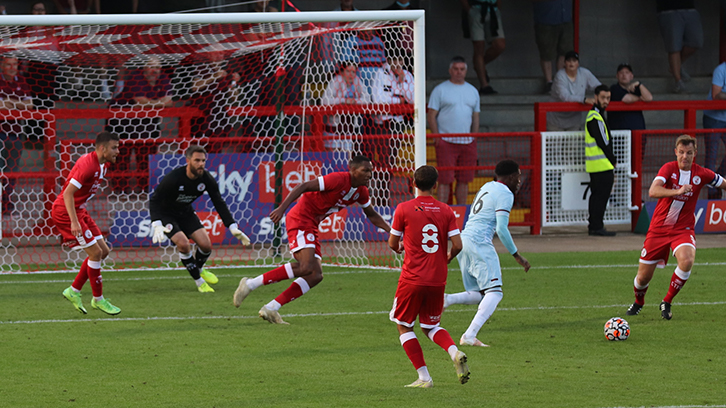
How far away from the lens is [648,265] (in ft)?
28.3

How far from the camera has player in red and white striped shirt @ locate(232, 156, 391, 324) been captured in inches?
329

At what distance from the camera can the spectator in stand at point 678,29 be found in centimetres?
2005

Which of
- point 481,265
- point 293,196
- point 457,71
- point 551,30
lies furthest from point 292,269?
point 551,30

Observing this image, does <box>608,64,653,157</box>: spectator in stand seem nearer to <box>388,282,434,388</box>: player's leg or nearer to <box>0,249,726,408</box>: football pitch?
<box>0,249,726,408</box>: football pitch

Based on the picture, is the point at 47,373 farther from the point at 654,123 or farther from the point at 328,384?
the point at 654,123

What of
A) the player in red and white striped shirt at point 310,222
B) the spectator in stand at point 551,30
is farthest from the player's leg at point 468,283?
the spectator in stand at point 551,30

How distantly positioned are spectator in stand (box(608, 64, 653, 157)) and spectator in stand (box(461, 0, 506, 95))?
336 cm

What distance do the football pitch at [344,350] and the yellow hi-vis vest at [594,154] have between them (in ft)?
12.4

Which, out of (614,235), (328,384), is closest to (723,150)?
(614,235)

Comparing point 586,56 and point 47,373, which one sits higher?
point 586,56

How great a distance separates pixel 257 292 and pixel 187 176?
1554 mm

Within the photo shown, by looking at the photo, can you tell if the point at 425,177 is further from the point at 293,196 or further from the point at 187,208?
the point at 187,208

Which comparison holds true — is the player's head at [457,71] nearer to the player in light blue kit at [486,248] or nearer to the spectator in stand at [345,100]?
the spectator in stand at [345,100]

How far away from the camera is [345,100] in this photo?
13117mm
